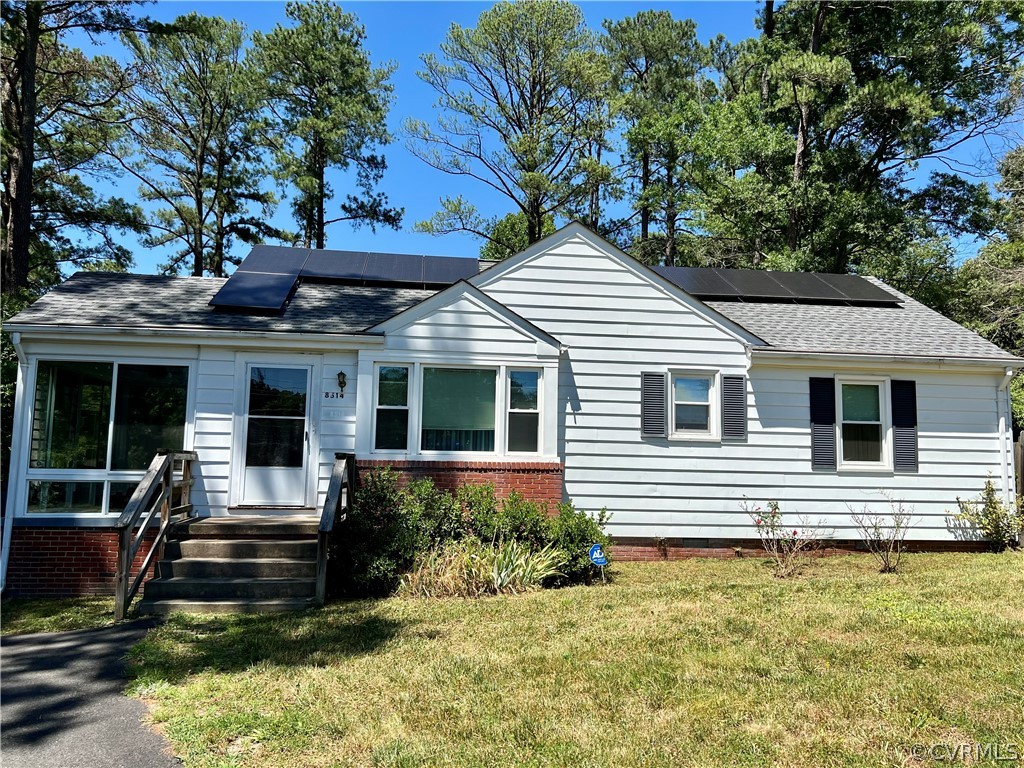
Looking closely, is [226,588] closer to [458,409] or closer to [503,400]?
[458,409]

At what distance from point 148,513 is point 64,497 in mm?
1219

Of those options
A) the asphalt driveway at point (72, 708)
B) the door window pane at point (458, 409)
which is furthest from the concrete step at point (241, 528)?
the door window pane at point (458, 409)

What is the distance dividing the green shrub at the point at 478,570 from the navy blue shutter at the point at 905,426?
6026 mm

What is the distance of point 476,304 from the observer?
31.9 feet

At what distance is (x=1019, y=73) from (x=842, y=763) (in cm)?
2246

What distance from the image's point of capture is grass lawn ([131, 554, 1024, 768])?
3758 mm

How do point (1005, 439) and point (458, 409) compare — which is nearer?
point (458, 409)

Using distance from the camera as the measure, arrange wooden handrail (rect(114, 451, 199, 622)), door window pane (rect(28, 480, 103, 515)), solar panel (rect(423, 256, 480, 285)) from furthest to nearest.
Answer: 1. solar panel (rect(423, 256, 480, 285))
2. door window pane (rect(28, 480, 103, 515))
3. wooden handrail (rect(114, 451, 199, 622))

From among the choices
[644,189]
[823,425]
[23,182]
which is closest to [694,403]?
[823,425]

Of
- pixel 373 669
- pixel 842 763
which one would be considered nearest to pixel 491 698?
pixel 373 669

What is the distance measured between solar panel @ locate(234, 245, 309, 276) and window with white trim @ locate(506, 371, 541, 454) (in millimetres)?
4475

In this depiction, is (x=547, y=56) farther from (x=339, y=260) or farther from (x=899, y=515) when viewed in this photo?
(x=899, y=515)

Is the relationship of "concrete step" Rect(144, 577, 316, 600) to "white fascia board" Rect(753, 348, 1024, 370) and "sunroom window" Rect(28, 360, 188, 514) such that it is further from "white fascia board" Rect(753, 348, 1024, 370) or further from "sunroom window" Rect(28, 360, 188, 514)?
"white fascia board" Rect(753, 348, 1024, 370)

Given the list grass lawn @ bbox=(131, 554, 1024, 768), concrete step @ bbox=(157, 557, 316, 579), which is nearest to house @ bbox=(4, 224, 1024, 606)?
concrete step @ bbox=(157, 557, 316, 579)
